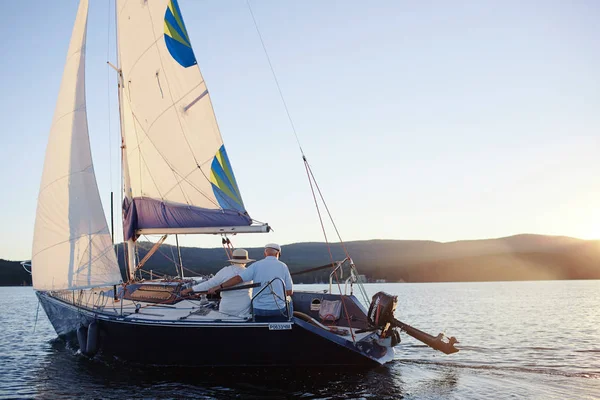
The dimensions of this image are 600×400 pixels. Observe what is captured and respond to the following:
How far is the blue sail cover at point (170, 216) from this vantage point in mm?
16375

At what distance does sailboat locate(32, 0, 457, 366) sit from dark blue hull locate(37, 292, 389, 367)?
1.0 inches

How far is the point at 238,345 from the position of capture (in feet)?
39.4

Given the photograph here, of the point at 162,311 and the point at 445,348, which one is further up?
the point at 162,311

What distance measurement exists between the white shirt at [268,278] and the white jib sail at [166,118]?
5.05 meters

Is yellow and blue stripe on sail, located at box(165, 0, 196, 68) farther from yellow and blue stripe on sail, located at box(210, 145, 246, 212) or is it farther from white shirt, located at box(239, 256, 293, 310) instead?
white shirt, located at box(239, 256, 293, 310)

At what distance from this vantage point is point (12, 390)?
12.5 meters

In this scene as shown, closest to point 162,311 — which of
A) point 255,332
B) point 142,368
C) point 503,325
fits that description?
point 142,368

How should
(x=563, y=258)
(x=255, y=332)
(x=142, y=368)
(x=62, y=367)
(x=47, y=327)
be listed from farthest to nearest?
(x=563, y=258), (x=47, y=327), (x=62, y=367), (x=142, y=368), (x=255, y=332)

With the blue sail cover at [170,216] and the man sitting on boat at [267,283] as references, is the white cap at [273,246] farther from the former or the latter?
the blue sail cover at [170,216]

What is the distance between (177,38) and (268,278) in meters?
9.78

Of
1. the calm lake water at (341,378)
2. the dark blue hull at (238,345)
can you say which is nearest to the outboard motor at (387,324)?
the dark blue hull at (238,345)

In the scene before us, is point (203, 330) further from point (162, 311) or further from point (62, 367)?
point (62, 367)

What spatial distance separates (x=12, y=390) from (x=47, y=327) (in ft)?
50.9

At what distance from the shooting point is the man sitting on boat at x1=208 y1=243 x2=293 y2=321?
11961 millimetres
